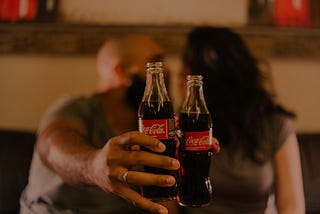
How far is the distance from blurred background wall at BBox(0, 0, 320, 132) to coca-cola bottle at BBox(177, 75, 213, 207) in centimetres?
53

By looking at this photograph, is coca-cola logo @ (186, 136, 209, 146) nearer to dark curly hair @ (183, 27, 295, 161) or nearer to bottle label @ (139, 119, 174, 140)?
bottle label @ (139, 119, 174, 140)

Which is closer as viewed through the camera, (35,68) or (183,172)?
(183,172)

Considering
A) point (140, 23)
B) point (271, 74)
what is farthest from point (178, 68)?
point (271, 74)

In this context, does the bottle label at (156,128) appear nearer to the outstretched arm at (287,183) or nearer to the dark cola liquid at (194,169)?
the dark cola liquid at (194,169)

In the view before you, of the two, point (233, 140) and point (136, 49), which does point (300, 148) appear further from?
point (136, 49)

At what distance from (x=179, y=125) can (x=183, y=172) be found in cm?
9

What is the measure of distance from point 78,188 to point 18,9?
632 millimetres

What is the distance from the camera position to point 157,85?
0.66 meters

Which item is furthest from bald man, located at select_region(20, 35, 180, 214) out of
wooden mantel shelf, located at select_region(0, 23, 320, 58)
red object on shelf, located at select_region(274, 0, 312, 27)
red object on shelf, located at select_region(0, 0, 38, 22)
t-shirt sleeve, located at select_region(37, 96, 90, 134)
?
red object on shelf, located at select_region(274, 0, 312, 27)

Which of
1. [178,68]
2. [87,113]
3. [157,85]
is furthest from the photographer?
[178,68]

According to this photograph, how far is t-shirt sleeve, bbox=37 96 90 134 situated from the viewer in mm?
903

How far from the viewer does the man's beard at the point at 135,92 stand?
969 mm

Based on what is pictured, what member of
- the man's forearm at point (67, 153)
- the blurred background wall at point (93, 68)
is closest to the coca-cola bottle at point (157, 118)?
the man's forearm at point (67, 153)

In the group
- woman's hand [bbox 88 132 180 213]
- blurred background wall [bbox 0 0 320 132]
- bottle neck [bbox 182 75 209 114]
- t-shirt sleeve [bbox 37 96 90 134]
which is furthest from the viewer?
blurred background wall [bbox 0 0 320 132]
